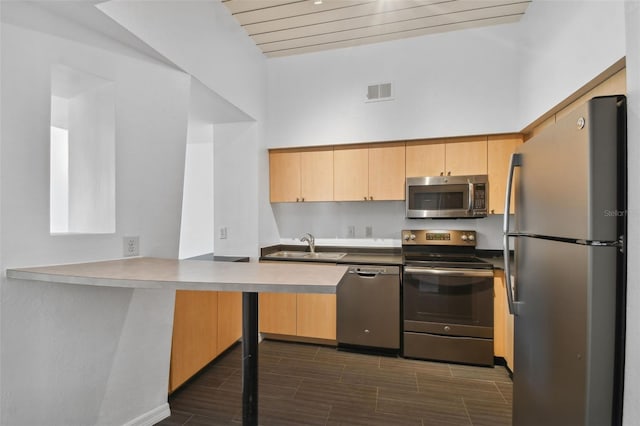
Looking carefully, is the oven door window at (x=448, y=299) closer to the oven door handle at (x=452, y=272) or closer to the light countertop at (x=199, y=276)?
the oven door handle at (x=452, y=272)

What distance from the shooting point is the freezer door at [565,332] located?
37.4 inches

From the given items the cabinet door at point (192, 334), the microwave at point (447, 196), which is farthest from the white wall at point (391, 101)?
the cabinet door at point (192, 334)

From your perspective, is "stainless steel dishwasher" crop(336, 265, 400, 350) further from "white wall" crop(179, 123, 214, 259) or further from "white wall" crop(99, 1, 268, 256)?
"white wall" crop(179, 123, 214, 259)

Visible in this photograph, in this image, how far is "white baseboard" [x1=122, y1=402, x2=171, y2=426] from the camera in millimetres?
1728

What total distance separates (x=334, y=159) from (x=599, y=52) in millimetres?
2080

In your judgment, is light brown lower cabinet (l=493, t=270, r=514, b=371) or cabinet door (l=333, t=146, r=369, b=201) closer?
light brown lower cabinet (l=493, t=270, r=514, b=371)

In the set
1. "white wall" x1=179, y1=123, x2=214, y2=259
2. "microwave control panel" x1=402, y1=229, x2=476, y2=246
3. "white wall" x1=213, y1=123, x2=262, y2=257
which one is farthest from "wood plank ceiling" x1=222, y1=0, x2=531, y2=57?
"microwave control panel" x1=402, y1=229, x2=476, y2=246

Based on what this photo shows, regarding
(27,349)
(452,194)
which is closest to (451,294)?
(452,194)

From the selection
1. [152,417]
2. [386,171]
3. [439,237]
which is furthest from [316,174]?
[152,417]

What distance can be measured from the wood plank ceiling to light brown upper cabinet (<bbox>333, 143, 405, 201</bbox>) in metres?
1.06

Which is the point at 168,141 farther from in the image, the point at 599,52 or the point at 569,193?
the point at 599,52

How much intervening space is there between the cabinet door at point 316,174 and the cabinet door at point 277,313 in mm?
1072

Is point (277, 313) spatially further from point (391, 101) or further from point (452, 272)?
point (391, 101)

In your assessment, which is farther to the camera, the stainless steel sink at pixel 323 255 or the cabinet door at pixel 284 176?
the cabinet door at pixel 284 176
